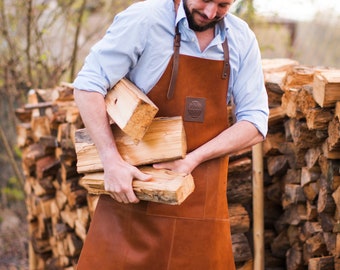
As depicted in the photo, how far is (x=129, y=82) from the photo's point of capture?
7.79ft

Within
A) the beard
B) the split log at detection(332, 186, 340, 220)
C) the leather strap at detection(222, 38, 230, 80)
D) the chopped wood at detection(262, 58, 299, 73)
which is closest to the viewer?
the beard

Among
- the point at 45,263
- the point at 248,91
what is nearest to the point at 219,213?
the point at 248,91

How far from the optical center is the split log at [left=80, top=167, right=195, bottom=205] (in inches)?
86.8

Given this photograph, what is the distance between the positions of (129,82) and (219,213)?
73 cm

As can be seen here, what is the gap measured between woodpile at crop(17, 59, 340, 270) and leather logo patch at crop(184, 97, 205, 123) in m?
0.14

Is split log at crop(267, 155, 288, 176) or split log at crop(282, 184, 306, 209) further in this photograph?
split log at crop(267, 155, 288, 176)

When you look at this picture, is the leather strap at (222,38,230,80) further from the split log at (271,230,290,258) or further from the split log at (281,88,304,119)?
the split log at (271,230,290,258)

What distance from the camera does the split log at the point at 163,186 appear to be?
2.21 m

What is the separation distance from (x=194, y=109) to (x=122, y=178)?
42 cm

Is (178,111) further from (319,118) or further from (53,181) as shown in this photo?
(53,181)

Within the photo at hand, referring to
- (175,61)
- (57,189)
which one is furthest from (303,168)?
(57,189)

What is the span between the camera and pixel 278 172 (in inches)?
139

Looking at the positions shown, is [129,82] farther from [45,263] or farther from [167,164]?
[45,263]

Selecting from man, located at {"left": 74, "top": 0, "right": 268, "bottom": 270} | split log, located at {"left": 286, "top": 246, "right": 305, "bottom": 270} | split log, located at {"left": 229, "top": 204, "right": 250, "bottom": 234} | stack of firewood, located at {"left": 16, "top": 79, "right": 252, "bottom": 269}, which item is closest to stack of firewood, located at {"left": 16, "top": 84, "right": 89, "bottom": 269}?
stack of firewood, located at {"left": 16, "top": 79, "right": 252, "bottom": 269}
